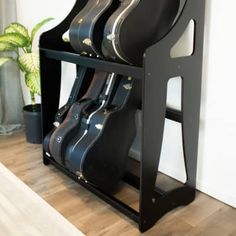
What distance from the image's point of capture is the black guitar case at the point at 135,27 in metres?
1.37

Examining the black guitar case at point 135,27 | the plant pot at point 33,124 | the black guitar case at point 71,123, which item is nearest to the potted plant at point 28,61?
the plant pot at point 33,124

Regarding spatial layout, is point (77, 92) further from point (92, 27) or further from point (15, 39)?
point (15, 39)

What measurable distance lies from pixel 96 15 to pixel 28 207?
1.02m

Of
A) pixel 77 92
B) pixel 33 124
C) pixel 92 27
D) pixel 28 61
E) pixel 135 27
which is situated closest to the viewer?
pixel 135 27

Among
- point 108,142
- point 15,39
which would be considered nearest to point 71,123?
point 108,142

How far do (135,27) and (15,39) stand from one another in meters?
1.20

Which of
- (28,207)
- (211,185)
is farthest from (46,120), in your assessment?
(211,185)

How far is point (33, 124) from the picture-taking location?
2.43 metres

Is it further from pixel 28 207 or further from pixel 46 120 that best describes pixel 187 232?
pixel 46 120

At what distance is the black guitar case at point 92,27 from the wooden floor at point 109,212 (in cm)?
77

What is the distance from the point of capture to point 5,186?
1.86 meters

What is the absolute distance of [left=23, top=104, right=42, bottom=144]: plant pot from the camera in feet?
7.91

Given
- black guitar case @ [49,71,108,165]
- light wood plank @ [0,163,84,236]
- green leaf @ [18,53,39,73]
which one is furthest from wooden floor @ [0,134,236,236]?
green leaf @ [18,53,39,73]

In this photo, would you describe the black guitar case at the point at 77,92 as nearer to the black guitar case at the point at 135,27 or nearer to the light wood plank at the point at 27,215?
the light wood plank at the point at 27,215
